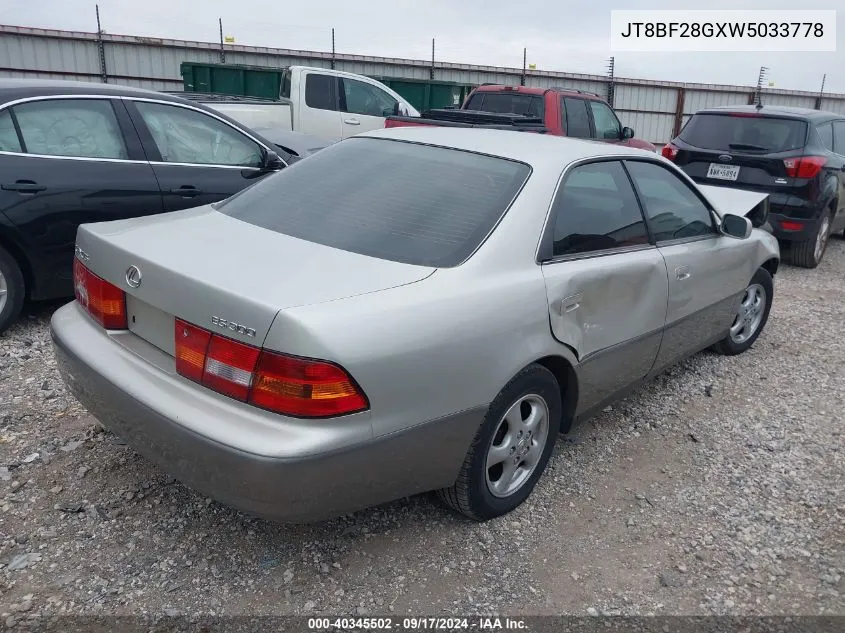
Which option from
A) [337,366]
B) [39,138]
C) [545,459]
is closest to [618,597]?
[545,459]

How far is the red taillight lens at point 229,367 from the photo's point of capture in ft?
7.13

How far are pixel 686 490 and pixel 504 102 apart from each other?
7.60m

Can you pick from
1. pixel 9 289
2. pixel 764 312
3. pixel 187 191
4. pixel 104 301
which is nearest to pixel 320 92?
pixel 187 191

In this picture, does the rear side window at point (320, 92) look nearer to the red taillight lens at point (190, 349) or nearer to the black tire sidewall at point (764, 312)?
the black tire sidewall at point (764, 312)

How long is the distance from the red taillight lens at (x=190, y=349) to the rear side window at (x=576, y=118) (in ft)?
26.8

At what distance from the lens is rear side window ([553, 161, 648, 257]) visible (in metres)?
3.01

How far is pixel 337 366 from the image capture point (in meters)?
2.12

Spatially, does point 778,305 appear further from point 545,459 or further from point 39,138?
point 39,138

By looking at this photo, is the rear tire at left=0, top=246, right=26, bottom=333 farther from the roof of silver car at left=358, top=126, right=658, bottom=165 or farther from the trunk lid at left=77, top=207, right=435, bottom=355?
the roof of silver car at left=358, top=126, right=658, bottom=165

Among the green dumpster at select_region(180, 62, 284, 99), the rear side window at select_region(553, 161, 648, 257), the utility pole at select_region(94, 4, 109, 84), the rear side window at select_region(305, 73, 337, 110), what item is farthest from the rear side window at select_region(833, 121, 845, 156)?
the utility pole at select_region(94, 4, 109, 84)

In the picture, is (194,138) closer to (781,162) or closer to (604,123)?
(781,162)

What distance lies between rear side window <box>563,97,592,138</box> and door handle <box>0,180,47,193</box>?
7014 millimetres

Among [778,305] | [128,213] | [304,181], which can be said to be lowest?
[778,305]

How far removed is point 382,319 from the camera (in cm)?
224
